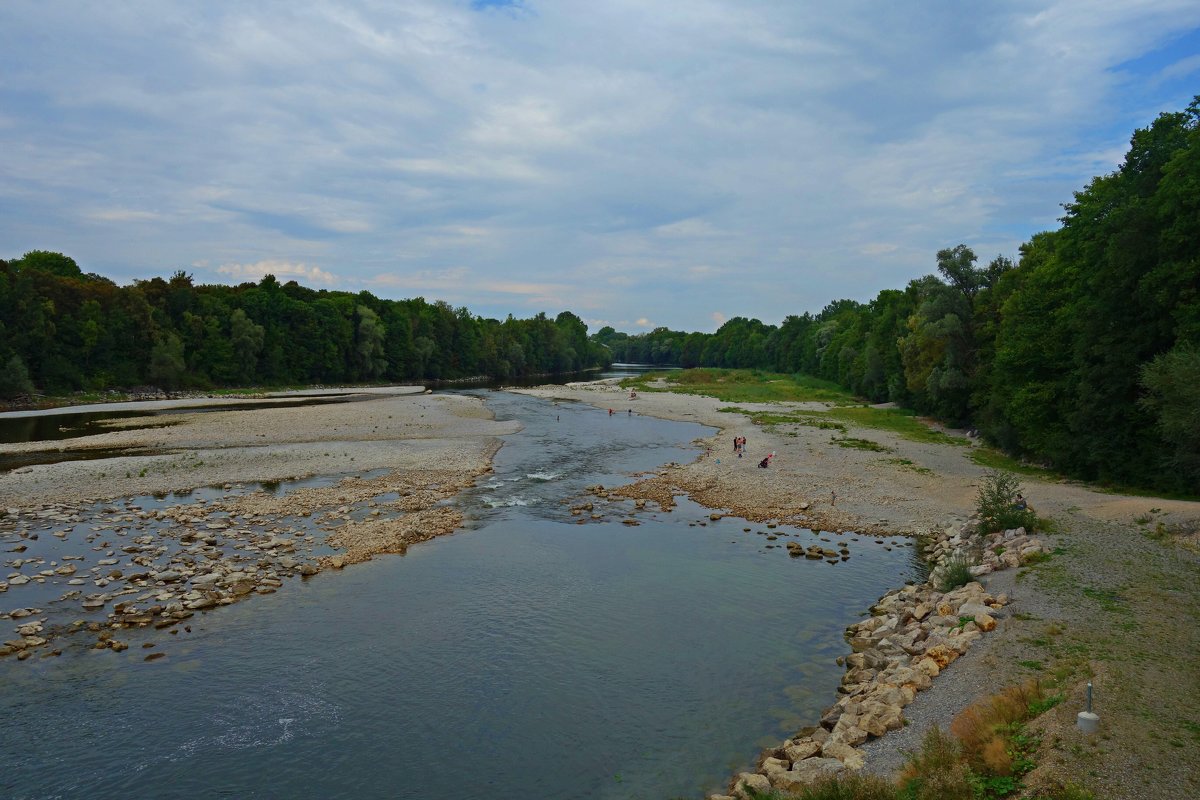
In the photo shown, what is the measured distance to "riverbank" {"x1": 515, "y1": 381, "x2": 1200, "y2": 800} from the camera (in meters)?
10.1

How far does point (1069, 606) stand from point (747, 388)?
104143 mm

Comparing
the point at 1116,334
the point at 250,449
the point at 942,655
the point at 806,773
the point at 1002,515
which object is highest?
the point at 1116,334

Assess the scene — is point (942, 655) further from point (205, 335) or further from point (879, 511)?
point (205, 335)

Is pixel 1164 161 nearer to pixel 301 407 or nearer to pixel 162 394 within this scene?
pixel 301 407

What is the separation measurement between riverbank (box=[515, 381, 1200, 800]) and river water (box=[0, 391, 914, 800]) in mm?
3554

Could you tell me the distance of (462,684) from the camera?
15953 mm

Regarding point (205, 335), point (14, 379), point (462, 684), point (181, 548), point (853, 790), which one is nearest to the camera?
point (853, 790)

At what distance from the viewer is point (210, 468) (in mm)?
38562

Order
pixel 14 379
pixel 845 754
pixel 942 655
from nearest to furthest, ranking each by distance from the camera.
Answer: pixel 845 754 < pixel 942 655 < pixel 14 379

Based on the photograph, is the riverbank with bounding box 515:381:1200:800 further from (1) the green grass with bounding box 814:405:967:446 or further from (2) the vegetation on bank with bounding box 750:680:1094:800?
(1) the green grass with bounding box 814:405:967:446

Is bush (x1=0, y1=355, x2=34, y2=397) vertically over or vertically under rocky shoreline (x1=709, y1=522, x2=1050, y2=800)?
over

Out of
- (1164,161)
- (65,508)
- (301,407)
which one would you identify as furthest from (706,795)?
(301,407)

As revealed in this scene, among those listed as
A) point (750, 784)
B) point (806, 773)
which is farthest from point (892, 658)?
point (750, 784)

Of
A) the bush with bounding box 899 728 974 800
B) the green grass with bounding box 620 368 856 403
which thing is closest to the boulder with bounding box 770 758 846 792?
the bush with bounding box 899 728 974 800
